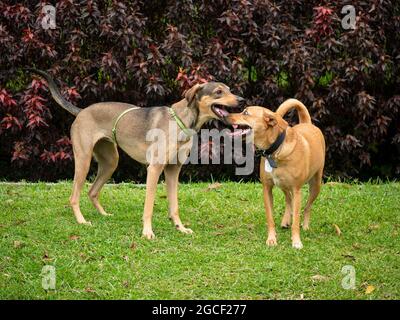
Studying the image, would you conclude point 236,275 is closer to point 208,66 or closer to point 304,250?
point 304,250

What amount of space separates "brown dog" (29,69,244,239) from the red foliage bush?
230 centimetres

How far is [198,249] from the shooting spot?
704 centimetres

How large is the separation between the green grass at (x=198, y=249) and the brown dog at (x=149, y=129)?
434 millimetres

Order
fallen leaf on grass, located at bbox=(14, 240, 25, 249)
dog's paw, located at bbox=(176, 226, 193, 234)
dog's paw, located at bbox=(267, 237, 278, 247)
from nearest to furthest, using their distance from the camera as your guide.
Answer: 1. fallen leaf on grass, located at bbox=(14, 240, 25, 249)
2. dog's paw, located at bbox=(267, 237, 278, 247)
3. dog's paw, located at bbox=(176, 226, 193, 234)

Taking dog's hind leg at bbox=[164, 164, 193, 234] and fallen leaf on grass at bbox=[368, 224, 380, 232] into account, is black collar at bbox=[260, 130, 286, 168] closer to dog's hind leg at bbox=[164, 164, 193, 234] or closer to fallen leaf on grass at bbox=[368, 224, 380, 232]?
dog's hind leg at bbox=[164, 164, 193, 234]

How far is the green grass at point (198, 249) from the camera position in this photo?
6.03m

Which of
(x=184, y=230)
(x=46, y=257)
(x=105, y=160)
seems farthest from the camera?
(x=105, y=160)

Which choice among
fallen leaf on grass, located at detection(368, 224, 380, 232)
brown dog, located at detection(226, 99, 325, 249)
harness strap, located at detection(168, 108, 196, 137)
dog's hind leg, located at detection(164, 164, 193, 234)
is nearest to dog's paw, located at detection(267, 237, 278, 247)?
brown dog, located at detection(226, 99, 325, 249)

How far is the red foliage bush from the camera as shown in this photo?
10.2 metres

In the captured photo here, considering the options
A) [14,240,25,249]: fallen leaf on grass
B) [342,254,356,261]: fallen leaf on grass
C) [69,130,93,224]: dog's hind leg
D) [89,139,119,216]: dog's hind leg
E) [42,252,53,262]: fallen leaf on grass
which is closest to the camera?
[42,252,53,262]: fallen leaf on grass

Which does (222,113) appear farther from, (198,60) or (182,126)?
(198,60)

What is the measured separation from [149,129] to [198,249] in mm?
1494

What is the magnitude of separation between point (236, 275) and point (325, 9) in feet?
17.0

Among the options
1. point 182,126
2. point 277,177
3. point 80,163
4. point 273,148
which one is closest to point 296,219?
point 277,177
